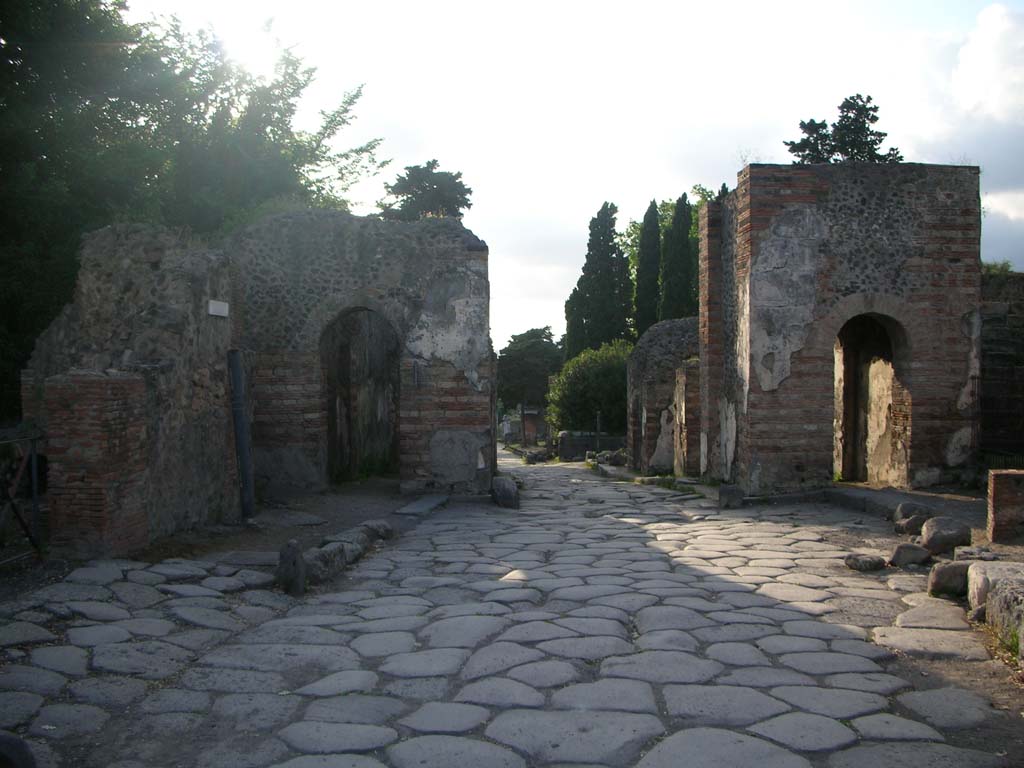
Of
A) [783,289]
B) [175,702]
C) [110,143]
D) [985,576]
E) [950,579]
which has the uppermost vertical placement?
[110,143]

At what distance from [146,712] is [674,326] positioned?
14.5 metres

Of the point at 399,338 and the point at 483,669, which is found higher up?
the point at 399,338

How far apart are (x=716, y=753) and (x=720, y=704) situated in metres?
0.49

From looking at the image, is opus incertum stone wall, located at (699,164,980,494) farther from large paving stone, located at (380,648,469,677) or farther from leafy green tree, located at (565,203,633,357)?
leafy green tree, located at (565,203,633,357)

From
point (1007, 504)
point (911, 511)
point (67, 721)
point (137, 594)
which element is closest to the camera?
point (67, 721)

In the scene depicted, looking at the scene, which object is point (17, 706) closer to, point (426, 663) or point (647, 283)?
point (426, 663)

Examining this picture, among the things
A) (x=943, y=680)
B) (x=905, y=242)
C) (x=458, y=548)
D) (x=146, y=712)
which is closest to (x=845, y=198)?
(x=905, y=242)

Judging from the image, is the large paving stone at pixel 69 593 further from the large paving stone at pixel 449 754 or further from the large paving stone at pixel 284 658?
the large paving stone at pixel 449 754

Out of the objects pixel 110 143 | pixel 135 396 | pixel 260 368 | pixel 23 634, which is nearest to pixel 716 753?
pixel 23 634

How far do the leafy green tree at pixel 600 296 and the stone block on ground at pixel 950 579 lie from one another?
97.6 ft

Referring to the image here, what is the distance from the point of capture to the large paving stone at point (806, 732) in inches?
121

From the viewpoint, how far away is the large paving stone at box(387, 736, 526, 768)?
2.97m

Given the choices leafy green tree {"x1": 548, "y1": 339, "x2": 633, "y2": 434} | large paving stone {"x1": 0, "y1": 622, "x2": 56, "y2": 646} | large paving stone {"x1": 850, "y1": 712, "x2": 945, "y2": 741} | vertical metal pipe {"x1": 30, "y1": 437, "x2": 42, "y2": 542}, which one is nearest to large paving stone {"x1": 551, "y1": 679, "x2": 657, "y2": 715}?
large paving stone {"x1": 850, "y1": 712, "x2": 945, "y2": 741}

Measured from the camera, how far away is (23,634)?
4113 millimetres
